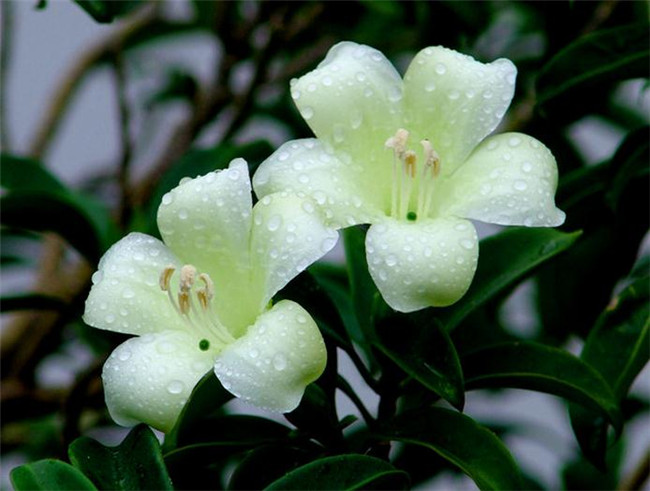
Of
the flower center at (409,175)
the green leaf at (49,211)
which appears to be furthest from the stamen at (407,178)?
the green leaf at (49,211)

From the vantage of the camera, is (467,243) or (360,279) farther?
(360,279)

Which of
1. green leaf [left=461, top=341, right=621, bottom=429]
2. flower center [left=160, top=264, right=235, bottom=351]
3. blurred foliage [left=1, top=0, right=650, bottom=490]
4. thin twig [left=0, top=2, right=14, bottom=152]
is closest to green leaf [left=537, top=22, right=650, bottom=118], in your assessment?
blurred foliage [left=1, top=0, right=650, bottom=490]

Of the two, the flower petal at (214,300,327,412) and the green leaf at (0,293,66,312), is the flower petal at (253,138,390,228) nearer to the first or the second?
the flower petal at (214,300,327,412)

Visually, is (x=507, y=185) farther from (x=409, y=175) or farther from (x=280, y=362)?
(x=280, y=362)

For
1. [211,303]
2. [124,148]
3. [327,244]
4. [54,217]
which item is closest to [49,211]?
[54,217]

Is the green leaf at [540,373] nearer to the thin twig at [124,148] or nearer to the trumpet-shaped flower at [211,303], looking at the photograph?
the trumpet-shaped flower at [211,303]

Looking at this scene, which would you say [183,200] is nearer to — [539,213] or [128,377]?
[128,377]
